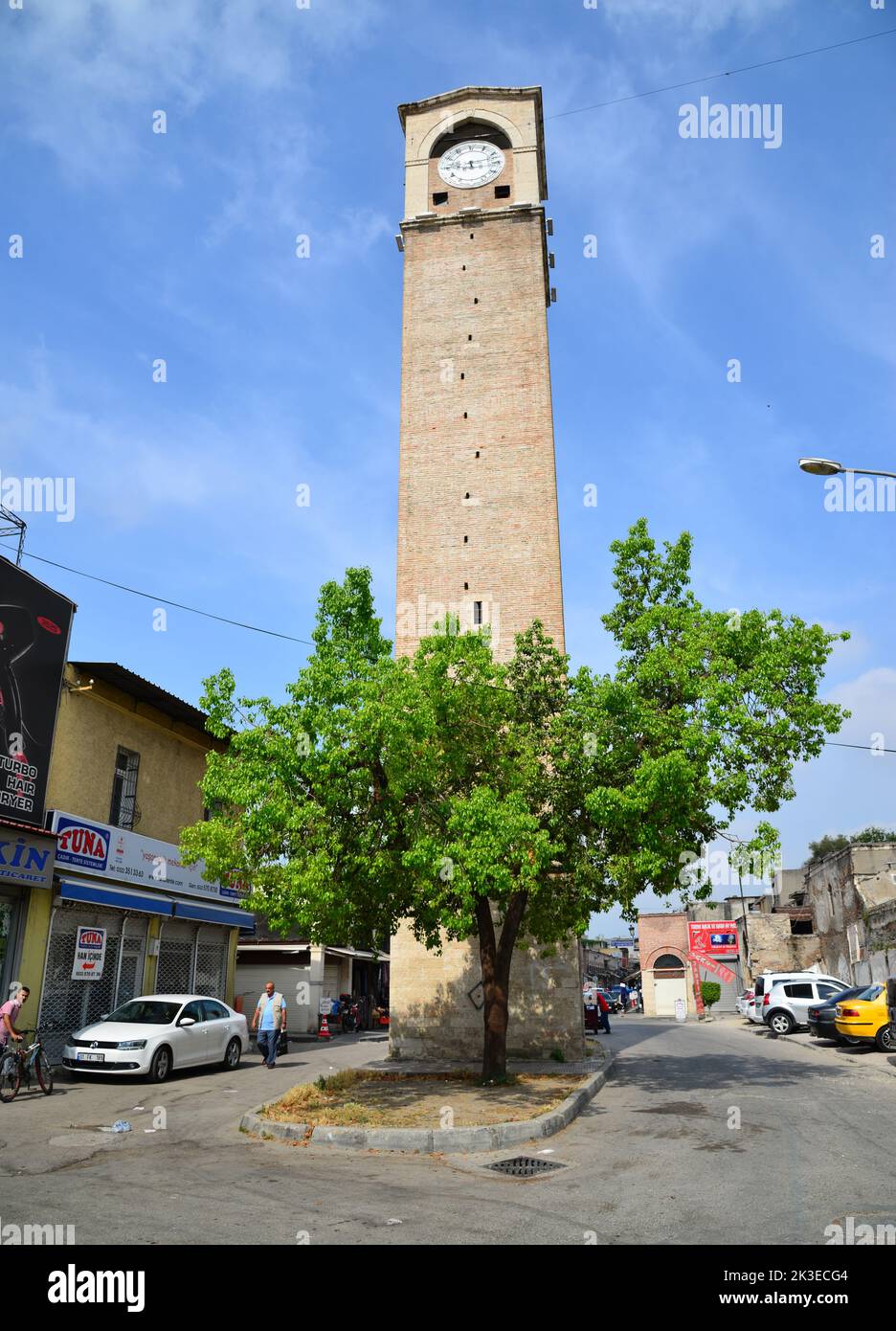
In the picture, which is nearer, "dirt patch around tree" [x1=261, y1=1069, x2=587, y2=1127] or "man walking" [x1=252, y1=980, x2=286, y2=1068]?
"dirt patch around tree" [x1=261, y1=1069, x2=587, y2=1127]

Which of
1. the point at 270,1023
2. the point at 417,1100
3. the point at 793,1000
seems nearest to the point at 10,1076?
the point at 270,1023

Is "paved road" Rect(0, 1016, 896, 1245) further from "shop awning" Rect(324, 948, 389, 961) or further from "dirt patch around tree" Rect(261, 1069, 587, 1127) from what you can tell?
"shop awning" Rect(324, 948, 389, 961)

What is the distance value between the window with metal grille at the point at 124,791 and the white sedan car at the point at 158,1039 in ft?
14.4

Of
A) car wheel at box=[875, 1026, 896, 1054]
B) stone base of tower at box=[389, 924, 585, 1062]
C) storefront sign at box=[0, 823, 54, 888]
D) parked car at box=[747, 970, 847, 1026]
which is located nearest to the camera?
storefront sign at box=[0, 823, 54, 888]

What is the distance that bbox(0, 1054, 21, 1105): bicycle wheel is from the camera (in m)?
12.9

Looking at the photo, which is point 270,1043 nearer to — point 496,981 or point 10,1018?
point 496,981

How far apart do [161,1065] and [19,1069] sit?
8.97ft

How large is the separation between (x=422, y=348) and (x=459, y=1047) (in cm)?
1994

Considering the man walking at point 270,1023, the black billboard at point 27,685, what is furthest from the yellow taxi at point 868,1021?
the black billboard at point 27,685

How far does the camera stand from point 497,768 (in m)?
14.5

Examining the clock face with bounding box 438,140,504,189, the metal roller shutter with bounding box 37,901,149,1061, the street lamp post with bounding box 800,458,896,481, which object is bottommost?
the metal roller shutter with bounding box 37,901,149,1061

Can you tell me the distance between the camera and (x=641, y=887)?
46.7ft

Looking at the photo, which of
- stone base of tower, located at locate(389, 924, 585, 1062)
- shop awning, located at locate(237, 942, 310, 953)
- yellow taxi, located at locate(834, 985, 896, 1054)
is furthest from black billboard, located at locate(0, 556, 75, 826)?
yellow taxi, located at locate(834, 985, 896, 1054)

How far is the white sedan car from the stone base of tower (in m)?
5.03
